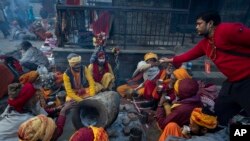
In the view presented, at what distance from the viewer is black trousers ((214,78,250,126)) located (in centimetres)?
410

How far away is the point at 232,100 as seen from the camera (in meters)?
4.35

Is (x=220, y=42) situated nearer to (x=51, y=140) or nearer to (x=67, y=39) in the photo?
(x=51, y=140)

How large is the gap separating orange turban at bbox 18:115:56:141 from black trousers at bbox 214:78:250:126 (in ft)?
10.1

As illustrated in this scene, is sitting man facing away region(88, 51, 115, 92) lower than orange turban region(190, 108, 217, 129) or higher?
lower

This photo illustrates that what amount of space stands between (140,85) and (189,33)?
4.92 metres

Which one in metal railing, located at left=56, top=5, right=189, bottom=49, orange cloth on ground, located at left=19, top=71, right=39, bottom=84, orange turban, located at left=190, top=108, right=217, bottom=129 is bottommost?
orange cloth on ground, located at left=19, top=71, right=39, bottom=84

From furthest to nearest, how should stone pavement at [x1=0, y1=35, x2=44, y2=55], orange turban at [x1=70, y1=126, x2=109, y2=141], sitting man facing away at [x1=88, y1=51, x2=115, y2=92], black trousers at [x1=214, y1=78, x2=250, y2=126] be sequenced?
stone pavement at [x1=0, y1=35, x2=44, y2=55], sitting man facing away at [x1=88, y1=51, x2=115, y2=92], black trousers at [x1=214, y1=78, x2=250, y2=126], orange turban at [x1=70, y1=126, x2=109, y2=141]

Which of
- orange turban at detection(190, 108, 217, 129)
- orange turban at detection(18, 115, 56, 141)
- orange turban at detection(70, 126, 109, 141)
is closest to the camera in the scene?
orange turban at detection(70, 126, 109, 141)

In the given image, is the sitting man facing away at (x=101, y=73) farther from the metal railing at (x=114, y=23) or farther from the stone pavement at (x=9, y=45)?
the stone pavement at (x=9, y=45)

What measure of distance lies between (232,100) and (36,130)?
11.2 feet

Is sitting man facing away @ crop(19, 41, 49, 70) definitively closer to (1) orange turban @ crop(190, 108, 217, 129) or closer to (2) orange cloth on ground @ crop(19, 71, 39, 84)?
(2) orange cloth on ground @ crop(19, 71, 39, 84)

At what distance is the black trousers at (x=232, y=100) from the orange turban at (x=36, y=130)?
3.07 m

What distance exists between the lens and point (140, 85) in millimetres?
7430

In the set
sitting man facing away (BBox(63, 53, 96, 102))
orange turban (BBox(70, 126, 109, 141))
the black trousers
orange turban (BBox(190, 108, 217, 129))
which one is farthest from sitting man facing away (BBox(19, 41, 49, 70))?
orange turban (BBox(190, 108, 217, 129))
